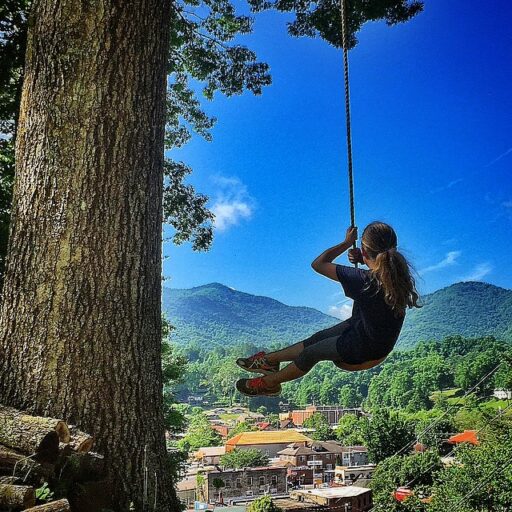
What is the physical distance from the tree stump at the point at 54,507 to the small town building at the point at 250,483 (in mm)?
35126

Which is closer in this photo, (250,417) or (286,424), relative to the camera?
(286,424)

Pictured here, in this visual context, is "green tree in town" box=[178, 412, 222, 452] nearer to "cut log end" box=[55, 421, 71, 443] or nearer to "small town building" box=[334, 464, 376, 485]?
"small town building" box=[334, 464, 376, 485]

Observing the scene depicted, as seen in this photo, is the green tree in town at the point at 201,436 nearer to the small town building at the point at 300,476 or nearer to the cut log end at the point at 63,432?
the small town building at the point at 300,476

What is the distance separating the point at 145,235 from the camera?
2.30 m

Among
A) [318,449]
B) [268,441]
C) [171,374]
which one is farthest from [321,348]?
[268,441]

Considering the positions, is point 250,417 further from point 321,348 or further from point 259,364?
point 321,348

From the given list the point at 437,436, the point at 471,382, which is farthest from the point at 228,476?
the point at 471,382

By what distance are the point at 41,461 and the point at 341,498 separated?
31935 millimetres

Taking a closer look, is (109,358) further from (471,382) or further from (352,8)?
(471,382)

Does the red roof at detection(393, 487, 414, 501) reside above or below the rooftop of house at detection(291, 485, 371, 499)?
above

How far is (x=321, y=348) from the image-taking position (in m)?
2.73

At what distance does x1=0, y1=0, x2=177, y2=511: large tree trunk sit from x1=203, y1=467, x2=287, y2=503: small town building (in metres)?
34.8

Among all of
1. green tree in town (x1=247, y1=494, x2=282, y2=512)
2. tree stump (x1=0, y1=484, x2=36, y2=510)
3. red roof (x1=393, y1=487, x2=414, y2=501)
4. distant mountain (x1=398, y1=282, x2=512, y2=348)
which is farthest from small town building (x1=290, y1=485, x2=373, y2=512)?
distant mountain (x1=398, y1=282, x2=512, y2=348)

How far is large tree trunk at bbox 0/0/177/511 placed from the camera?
208cm
